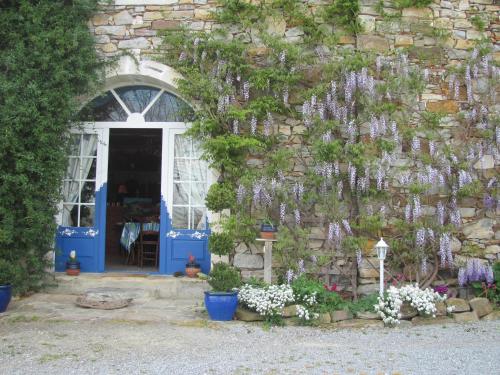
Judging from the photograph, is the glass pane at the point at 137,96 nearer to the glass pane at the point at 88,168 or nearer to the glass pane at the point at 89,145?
the glass pane at the point at 89,145

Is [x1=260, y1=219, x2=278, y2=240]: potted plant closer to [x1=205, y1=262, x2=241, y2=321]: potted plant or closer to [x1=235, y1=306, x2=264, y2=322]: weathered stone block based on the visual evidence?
[x1=205, y1=262, x2=241, y2=321]: potted plant

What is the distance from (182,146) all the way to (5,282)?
2.46 m

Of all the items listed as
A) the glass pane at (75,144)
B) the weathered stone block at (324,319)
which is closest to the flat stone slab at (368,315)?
the weathered stone block at (324,319)

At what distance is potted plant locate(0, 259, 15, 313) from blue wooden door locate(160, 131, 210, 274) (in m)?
1.69

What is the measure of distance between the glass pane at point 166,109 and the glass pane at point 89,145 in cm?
70

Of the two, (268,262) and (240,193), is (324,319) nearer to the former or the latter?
(268,262)

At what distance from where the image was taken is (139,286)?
19.4ft

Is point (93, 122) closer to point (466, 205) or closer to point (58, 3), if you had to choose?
point (58, 3)

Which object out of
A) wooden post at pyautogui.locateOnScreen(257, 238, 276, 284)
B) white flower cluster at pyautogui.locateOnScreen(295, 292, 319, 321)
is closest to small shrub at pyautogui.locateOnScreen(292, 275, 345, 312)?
white flower cluster at pyautogui.locateOnScreen(295, 292, 319, 321)

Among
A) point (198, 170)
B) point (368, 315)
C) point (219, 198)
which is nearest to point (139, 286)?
point (219, 198)

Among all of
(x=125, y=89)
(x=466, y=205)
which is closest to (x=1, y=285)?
(x=125, y=89)

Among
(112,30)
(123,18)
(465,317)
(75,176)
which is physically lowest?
(465,317)

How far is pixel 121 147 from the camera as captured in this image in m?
10.2

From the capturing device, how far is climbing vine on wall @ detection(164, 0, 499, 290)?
18.5 feet
